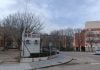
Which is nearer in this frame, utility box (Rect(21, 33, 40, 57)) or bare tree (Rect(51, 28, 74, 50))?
utility box (Rect(21, 33, 40, 57))

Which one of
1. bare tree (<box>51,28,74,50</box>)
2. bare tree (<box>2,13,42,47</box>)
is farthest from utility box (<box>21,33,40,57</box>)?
bare tree (<box>51,28,74,50</box>)

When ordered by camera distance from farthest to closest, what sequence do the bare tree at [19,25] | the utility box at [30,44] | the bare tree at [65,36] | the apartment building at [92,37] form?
the bare tree at [65,36]
the apartment building at [92,37]
the bare tree at [19,25]
the utility box at [30,44]

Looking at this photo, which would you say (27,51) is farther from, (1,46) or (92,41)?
(92,41)

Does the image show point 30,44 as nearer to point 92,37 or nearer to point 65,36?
point 92,37

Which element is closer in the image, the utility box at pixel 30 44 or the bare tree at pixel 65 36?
the utility box at pixel 30 44

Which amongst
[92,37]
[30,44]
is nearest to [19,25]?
[30,44]

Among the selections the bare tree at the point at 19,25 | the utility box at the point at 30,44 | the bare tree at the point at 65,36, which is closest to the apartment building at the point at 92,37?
the bare tree at the point at 65,36

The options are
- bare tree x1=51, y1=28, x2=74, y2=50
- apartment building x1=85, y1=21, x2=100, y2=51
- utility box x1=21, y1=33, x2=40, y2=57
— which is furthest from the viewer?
bare tree x1=51, y1=28, x2=74, y2=50

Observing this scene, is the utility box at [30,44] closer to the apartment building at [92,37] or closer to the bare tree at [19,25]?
the bare tree at [19,25]

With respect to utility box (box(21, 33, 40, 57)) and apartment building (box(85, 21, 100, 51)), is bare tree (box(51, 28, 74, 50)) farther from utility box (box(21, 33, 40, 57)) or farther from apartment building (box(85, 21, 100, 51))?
utility box (box(21, 33, 40, 57))

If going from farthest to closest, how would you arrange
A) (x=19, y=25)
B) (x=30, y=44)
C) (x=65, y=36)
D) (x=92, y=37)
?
(x=65, y=36), (x=92, y=37), (x=19, y=25), (x=30, y=44)

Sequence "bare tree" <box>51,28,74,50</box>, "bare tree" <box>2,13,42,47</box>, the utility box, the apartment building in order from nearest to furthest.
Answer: the utility box, "bare tree" <box>2,13,42,47</box>, the apartment building, "bare tree" <box>51,28,74,50</box>

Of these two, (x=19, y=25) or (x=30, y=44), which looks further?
(x=19, y=25)

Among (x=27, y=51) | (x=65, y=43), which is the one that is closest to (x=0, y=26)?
(x=27, y=51)
